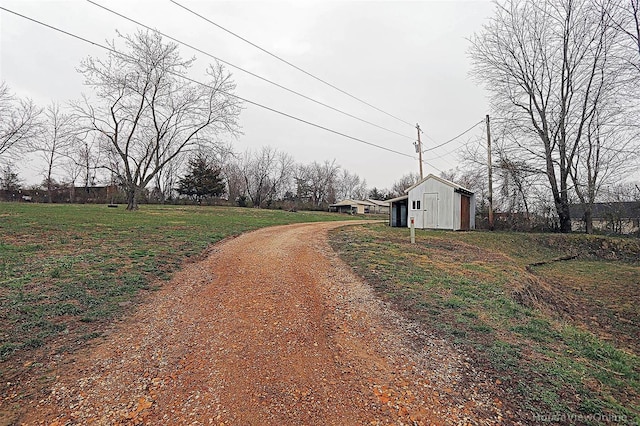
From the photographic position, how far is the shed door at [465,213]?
18.9 meters

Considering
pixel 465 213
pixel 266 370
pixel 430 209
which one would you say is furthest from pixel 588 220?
pixel 266 370

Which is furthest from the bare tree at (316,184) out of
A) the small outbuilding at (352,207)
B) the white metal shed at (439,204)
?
the white metal shed at (439,204)

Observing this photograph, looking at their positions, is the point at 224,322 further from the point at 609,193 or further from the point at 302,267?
the point at 609,193

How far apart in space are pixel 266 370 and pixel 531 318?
15.3ft

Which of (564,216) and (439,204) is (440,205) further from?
(564,216)

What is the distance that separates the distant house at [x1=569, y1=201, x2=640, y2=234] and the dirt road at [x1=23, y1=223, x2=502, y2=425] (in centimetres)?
2073

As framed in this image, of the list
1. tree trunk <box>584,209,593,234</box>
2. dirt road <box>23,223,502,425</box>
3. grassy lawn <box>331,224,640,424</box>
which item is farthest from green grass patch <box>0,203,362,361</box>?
→ tree trunk <box>584,209,593,234</box>

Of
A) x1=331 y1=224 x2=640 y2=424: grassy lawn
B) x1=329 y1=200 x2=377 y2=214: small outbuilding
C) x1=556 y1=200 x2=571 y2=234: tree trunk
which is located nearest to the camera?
x1=331 y1=224 x2=640 y2=424: grassy lawn

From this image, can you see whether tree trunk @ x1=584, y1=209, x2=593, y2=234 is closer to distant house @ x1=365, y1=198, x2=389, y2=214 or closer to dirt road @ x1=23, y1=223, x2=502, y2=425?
dirt road @ x1=23, y1=223, x2=502, y2=425

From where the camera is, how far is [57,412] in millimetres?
2496

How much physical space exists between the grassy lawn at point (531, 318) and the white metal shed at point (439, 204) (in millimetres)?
6375

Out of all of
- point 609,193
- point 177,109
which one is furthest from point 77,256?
point 609,193

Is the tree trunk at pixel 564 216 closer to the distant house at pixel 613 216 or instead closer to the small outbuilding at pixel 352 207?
the distant house at pixel 613 216

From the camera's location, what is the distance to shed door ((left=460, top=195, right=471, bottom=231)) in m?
18.9
